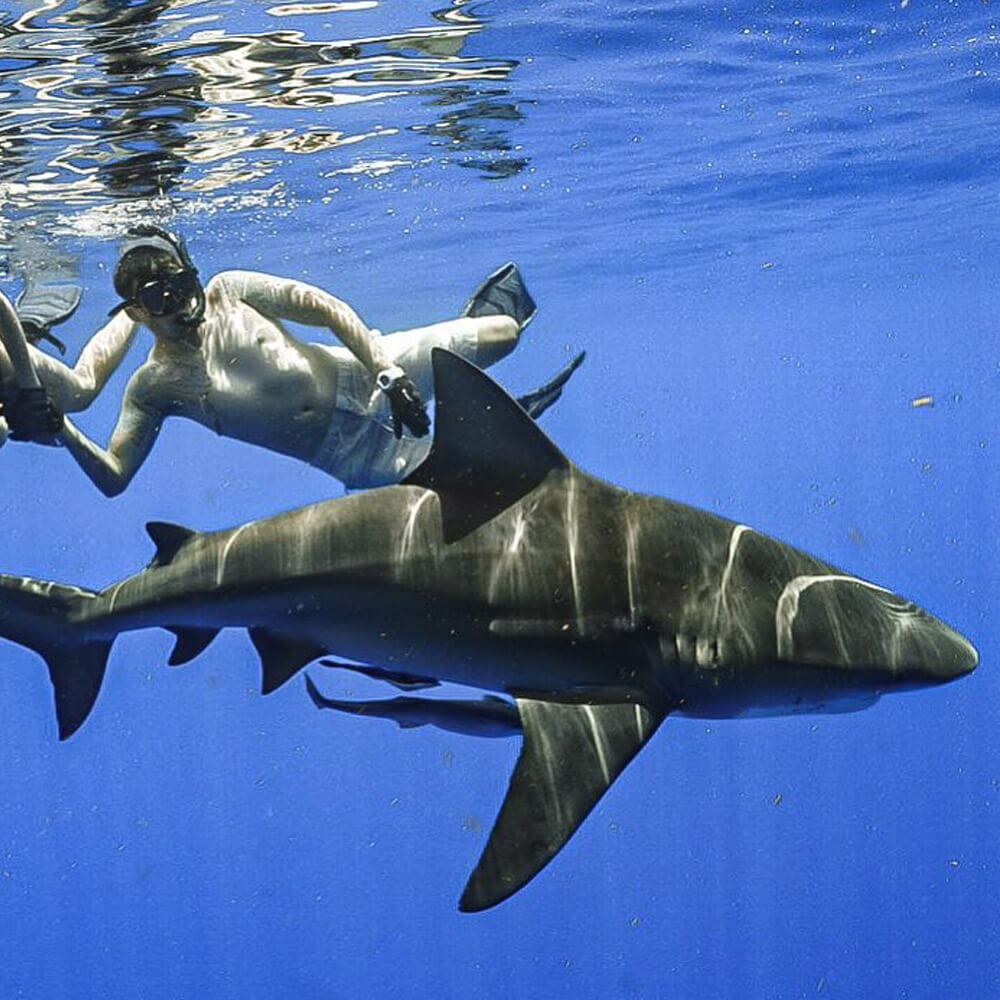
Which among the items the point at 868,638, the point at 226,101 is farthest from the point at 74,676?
the point at 226,101

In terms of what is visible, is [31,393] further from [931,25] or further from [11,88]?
[931,25]

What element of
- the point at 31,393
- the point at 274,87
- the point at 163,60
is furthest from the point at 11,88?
the point at 31,393

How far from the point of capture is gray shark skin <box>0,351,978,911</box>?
201 inches

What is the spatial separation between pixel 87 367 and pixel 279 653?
161 inches

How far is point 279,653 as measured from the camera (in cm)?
566

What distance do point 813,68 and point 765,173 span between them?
16.6ft

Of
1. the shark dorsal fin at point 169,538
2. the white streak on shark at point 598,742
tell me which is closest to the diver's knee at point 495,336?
the shark dorsal fin at point 169,538

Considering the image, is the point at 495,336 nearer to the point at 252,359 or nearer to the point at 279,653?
the point at 252,359

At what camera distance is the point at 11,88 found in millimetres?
10039

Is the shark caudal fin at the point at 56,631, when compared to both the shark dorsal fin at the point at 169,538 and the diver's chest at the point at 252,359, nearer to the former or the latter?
the shark dorsal fin at the point at 169,538

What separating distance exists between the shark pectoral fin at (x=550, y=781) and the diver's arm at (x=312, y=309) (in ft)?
10.8

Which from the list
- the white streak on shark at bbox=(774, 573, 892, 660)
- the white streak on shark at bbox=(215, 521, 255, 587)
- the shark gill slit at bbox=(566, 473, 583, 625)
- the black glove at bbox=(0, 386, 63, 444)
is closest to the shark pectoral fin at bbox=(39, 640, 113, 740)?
the white streak on shark at bbox=(215, 521, 255, 587)

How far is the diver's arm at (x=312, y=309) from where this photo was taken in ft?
25.1

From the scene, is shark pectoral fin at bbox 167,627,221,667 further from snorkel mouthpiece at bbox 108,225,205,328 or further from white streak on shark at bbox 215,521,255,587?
snorkel mouthpiece at bbox 108,225,205,328
